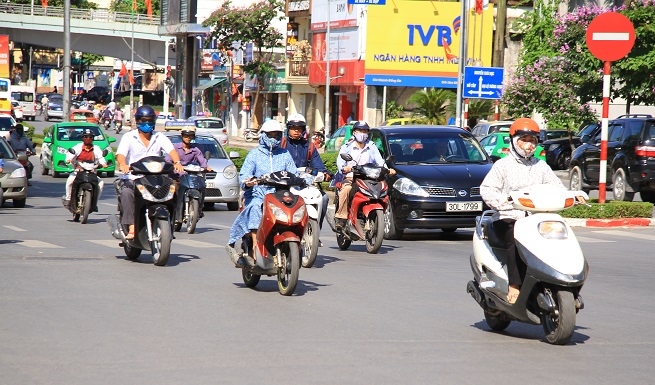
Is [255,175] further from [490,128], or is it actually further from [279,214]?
[490,128]

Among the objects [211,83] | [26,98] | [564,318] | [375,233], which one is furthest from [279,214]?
[211,83]

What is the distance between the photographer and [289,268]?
1091 centimetres

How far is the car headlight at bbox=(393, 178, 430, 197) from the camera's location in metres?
17.6

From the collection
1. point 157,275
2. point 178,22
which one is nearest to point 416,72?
point 178,22

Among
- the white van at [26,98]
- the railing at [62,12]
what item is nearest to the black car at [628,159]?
the white van at [26,98]

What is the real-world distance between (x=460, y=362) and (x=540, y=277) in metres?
0.91

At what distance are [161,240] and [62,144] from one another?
82.7ft

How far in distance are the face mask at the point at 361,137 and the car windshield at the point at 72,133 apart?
22725mm

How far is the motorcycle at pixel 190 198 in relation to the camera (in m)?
19.1

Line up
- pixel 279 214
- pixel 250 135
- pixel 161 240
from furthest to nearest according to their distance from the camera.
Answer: pixel 250 135 < pixel 161 240 < pixel 279 214

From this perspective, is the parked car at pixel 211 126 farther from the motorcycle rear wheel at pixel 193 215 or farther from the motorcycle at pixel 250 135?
the motorcycle rear wheel at pixel 193 215

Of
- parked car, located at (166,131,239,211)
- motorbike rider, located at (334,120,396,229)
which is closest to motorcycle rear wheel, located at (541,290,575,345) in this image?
motorbike rider, located at (334,120,396,229)

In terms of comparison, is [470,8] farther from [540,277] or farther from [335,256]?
[540,277]

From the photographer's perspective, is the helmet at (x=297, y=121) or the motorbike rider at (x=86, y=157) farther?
the motorbike rider at (x=86, y=157)
